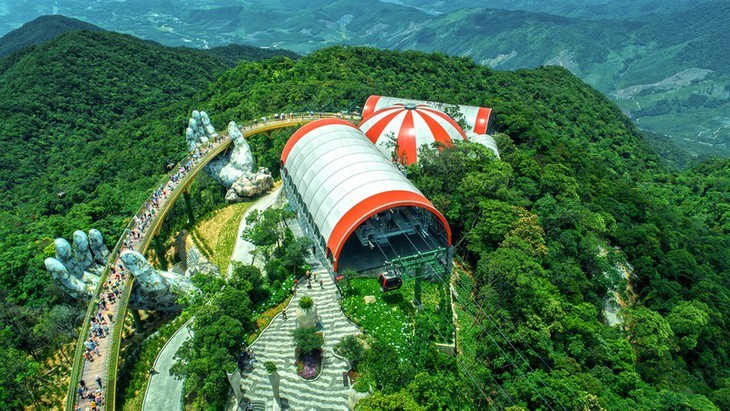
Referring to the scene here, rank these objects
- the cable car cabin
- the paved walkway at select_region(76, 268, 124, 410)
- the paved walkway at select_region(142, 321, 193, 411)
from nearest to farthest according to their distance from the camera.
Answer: the paved walkway at select_region(76, 268, 124, 410) → the paved walkway at select_region(142, 321, 193, 411) → the cable car cabin

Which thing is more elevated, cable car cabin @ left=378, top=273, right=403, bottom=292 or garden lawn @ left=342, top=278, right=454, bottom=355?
cable car cabin @ left=378, top=273, right=403, bottom=292

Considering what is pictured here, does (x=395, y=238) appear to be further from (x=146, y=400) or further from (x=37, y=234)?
(x=37, y=234)

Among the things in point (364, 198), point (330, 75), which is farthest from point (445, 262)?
point (330, 75)

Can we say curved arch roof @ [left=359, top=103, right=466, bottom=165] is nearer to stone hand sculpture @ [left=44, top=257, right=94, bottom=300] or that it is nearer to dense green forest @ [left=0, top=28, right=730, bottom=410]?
dense green forest @ [left=0, top=28, right=730, bottom=410]

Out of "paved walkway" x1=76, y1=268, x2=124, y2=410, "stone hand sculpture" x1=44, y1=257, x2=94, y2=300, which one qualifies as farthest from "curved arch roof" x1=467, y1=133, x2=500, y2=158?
"stone hand sculpture" x1=44, y1=257, x2=94, y2=300

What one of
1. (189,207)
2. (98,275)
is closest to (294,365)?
(98,275)

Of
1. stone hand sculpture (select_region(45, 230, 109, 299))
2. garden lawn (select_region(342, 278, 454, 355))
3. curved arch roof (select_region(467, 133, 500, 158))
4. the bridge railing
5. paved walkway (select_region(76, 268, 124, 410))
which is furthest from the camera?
curved arch roof (select_region(467, 133, 500, 158))
